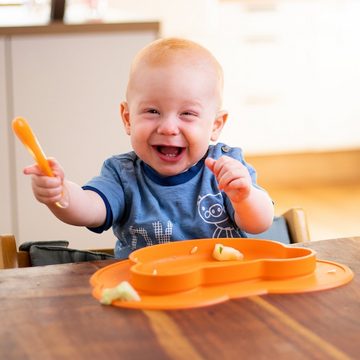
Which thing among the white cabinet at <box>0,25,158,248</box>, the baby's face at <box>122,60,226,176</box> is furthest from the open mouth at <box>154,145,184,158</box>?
the white cabinet at <box>0,25,158,248</box>

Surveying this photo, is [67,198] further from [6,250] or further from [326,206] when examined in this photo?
[326,206]

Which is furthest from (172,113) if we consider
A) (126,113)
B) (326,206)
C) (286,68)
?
(286,68)

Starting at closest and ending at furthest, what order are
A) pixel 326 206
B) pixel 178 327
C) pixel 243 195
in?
pixel 178 327
pixel 243 195
pixel 326 206

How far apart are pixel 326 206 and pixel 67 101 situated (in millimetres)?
1582

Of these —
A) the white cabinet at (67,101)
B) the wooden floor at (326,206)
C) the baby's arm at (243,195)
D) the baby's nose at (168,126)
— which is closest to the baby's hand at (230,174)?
the baby's arm at (243,195)

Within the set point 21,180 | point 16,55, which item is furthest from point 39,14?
point 21,180

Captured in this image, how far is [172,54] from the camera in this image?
1217 millimetres

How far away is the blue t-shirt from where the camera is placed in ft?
4.03

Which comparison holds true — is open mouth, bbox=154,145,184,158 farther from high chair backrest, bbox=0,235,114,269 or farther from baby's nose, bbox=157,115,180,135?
high chair backrest, bbox=0,235,114,269

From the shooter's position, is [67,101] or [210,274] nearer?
[210,274]

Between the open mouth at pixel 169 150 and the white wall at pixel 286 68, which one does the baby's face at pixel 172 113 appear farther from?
the white wall at pixel 286 68

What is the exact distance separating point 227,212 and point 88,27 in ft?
5.21

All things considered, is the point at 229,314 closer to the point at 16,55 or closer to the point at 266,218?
the point at 266,218

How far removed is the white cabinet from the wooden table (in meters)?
1.85
